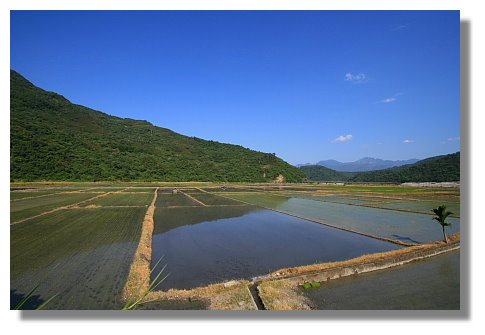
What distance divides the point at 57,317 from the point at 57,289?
3.28 meters

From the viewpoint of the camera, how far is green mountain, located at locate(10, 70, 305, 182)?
47344 millimetres

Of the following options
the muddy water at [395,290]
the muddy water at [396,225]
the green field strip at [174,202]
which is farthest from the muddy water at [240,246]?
the green field strip at [174,202]

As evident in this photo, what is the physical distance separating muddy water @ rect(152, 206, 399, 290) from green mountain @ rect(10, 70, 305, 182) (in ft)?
137

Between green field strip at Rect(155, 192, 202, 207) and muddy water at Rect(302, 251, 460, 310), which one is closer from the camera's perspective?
muddy water at Rect(302, 251, 460, 310)

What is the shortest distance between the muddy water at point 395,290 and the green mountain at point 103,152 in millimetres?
50842

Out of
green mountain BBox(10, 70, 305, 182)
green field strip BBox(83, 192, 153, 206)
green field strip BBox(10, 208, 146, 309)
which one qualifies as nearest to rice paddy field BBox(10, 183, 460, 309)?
green field strip BBox(10, 208, 146, 309)

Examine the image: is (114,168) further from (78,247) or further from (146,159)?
(78,247)

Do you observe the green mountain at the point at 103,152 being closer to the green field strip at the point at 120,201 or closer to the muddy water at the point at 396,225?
the green field strip at the point at 120,201

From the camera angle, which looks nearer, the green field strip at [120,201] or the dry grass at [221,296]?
the dry grass at [221,296]

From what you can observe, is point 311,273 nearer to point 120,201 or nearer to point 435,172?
point 120,201

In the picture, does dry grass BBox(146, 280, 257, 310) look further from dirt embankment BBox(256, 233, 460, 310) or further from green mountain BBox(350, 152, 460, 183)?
green mountain BBox(350, 152, 460, 183)

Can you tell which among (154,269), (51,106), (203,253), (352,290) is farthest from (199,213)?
(51,106)

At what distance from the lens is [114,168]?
5775 centimetres

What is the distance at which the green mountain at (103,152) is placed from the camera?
4734cm
